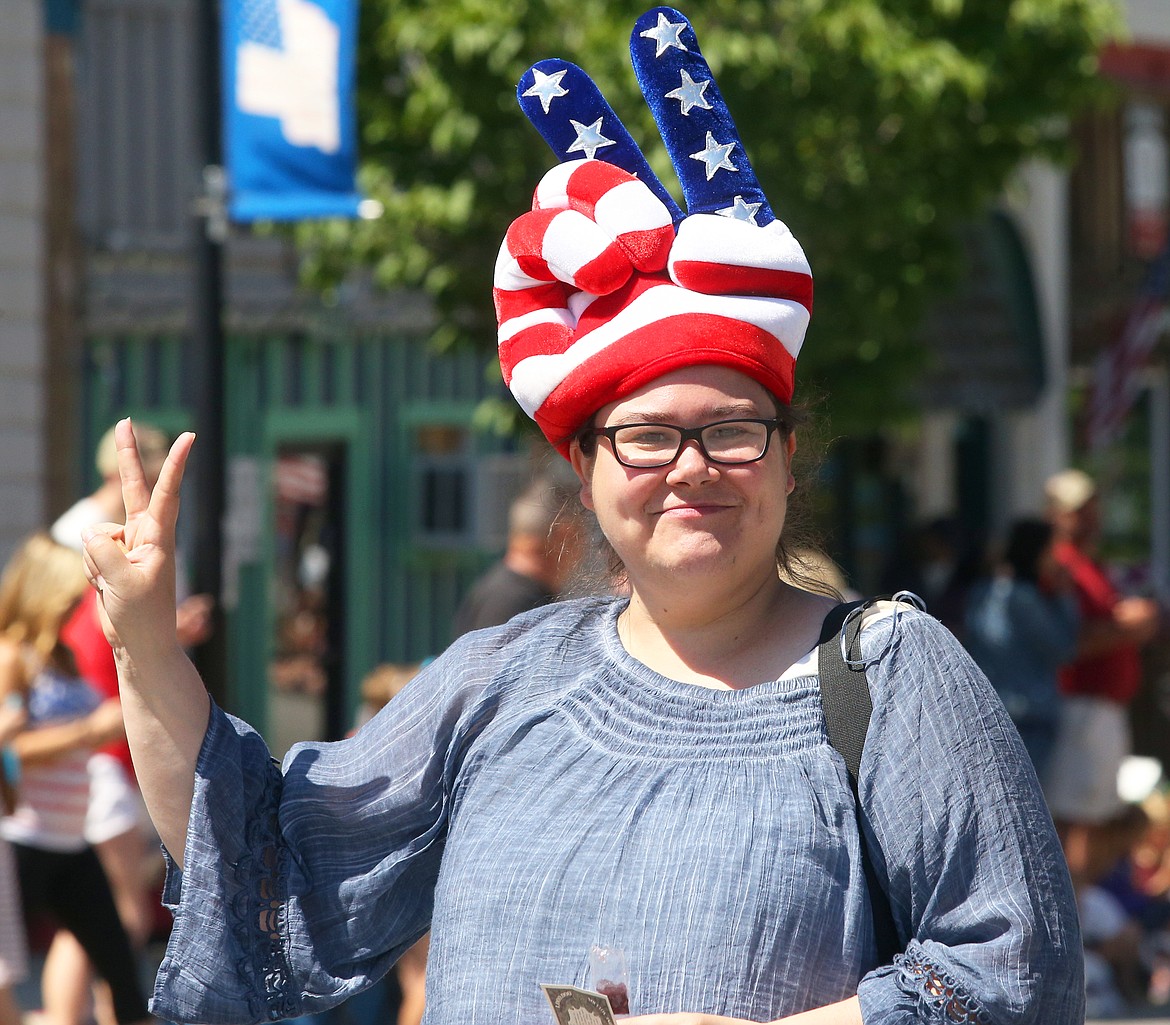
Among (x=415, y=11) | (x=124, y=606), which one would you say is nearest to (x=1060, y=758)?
(x=415, y=11)

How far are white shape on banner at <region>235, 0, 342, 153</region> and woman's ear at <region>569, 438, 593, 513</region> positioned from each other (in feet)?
14.7

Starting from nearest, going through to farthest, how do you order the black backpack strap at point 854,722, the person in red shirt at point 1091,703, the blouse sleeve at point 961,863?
the blouse sleeve at point 961,863
the black backpack strap at point 854,722
the person in red shirt at point 1091,703

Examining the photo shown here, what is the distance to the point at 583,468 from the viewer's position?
2156 millimetres

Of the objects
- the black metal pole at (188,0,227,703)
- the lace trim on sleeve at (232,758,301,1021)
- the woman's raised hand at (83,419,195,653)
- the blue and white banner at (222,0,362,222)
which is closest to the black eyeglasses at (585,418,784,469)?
the woman's raised hand at (83,419,195,653)

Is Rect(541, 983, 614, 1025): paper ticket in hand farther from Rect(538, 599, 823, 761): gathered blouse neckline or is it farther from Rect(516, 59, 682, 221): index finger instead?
Rect(516, 59, 682, 221): index finger

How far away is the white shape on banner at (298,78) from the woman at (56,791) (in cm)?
200

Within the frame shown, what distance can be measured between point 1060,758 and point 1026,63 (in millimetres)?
3086

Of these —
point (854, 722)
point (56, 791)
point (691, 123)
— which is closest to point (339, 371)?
point (56, 791)

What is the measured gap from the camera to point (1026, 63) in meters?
7.66

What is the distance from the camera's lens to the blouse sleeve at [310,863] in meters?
2.13

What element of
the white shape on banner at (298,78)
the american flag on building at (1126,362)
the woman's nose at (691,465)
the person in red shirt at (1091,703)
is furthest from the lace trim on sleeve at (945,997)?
the american flag on building at (1126,362)

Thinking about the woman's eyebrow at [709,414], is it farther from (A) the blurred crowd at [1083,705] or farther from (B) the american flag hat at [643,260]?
(A) the blurred crowd at [1083,705]

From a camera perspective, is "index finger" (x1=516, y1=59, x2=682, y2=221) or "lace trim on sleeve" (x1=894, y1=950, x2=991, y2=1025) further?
"index finger" (x1=516, y1=59, x2=682, y2=221)

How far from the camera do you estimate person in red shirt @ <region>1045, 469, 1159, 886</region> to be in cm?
772
